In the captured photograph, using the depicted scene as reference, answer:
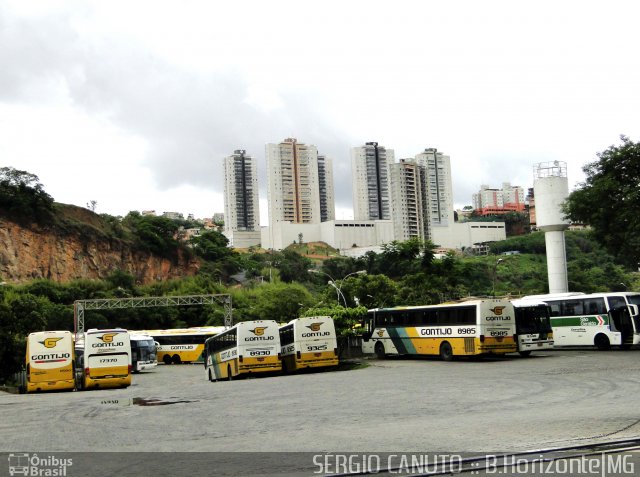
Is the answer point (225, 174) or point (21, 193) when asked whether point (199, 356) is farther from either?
point (225, 174)

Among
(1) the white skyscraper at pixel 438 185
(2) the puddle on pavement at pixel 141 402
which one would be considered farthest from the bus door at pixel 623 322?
(1) the white skyscraper at pixel 438 185

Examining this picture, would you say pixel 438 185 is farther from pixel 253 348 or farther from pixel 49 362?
pixel 49 362

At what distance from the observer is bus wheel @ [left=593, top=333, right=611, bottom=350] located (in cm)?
3152

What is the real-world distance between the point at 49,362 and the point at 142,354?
17178 millimetres

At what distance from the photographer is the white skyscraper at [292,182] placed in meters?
138

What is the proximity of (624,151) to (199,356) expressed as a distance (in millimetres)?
32540

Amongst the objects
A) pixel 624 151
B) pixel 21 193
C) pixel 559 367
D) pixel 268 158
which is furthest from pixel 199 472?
pixel 268 158

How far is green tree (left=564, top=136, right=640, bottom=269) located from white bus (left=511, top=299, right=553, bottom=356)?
5054 millimetres

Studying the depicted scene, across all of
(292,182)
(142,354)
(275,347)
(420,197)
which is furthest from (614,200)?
(420,197)

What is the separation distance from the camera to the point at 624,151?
31719mm

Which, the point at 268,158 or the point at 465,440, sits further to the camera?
the point at 268,158

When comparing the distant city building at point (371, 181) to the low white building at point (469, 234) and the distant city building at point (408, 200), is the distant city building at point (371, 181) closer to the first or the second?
the distant city building at point (408, 200)

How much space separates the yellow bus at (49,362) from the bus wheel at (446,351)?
51.1ft

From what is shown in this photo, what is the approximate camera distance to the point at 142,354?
42.9 metres
